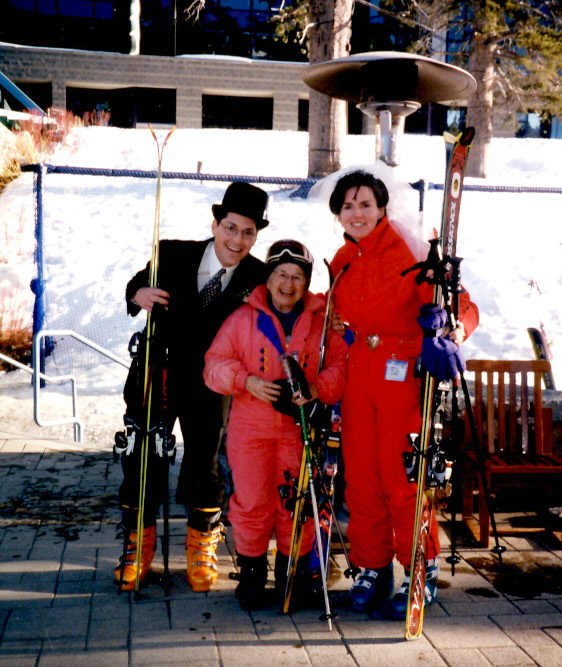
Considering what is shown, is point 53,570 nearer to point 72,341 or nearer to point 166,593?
point 166,593

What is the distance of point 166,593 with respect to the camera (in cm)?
346

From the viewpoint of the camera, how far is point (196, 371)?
354 centimetres

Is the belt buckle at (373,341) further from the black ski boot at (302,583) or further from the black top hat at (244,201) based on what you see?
the black ski boot at (302,583)

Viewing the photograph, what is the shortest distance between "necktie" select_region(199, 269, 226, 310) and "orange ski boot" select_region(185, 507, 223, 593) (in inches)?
40.2

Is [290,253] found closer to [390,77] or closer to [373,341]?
[373,341]

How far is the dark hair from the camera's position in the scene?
3369mm

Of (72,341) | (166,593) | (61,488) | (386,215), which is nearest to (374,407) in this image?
(386,215)

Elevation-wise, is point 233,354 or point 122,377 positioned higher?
point 233,354

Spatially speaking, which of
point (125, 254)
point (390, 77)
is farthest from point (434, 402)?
point (125, 254)

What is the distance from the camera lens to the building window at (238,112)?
25609mm

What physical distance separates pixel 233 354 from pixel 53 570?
148 centimetres

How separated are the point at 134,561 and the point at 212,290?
53.9 inches

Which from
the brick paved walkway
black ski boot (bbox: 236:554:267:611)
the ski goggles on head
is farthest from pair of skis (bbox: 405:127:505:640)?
black ski boot (bbox: 236:554:267:611)

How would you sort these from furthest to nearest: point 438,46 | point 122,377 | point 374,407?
point 438,46 < point 122,377 < point 374,407
